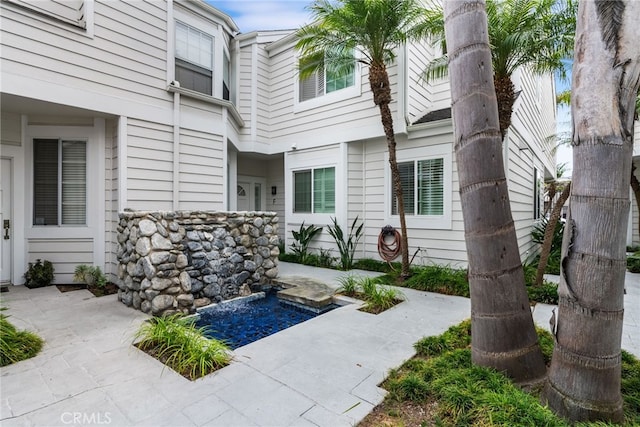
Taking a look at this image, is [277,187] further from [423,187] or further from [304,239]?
[423,187]

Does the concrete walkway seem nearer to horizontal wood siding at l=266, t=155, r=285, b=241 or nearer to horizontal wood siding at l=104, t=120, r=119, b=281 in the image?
horizontal wood siding at l=104, t=120, r=119, b=281

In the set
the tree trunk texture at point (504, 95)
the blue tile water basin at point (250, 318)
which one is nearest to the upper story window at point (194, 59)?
the blue tile water basin at point (250, 318)

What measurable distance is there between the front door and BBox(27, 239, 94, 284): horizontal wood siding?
11.5 inches

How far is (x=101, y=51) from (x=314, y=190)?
505 cm

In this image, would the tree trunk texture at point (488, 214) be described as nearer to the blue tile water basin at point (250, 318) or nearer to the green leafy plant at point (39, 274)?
the blue tile water basin at point (250, 318)

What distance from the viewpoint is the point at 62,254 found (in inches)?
218

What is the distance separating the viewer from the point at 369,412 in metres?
2.23

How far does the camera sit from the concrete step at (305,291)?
487cm

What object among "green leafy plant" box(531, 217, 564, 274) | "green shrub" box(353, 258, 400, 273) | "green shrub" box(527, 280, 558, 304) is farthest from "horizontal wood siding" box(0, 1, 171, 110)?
"green leafy plant" box(531, 217, 564, 274)

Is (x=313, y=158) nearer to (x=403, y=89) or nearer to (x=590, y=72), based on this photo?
(x=403, y=89)

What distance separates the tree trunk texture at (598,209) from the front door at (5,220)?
294 inches

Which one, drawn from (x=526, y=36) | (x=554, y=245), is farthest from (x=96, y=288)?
(x=554, y=245)

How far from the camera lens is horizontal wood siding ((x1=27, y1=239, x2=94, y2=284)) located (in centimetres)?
548

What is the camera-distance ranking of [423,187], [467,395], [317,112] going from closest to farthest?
[467,395] < [423,187] < [317,112]
